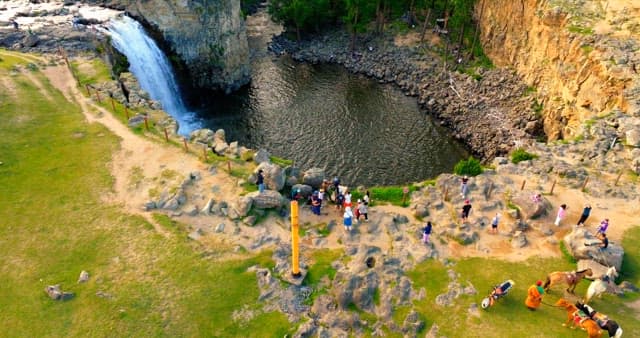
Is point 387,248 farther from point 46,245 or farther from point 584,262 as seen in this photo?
point 46,245

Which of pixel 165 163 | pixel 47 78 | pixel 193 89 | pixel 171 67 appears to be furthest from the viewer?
pixel 193 89

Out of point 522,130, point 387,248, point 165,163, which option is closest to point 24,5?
point 165,163

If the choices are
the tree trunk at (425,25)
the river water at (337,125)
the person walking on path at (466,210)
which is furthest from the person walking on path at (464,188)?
the tree trunk at (425,25)

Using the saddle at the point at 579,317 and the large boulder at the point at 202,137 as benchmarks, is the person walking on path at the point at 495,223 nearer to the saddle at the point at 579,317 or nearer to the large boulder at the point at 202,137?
the saddle at the point at 579,317

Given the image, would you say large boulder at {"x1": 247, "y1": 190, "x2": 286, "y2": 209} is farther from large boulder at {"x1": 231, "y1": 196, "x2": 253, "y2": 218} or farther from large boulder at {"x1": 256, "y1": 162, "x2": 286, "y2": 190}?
large boulder at {"x1": 256, "y1": 162, "x2": 286, "y2": 190}

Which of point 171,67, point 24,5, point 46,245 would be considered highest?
point 24,5

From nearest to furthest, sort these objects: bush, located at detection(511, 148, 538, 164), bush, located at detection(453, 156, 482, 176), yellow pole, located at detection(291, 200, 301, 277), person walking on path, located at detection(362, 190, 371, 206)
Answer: yellow pole, located at detection(291, 200, 301, 277) < person walking on path, located at detection(362, 190, 371, 206) < bush, located at detection(453, 156, 482, 176) < bush, located at detection(511, 148, 538, 164)

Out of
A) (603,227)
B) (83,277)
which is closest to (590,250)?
(603,227)

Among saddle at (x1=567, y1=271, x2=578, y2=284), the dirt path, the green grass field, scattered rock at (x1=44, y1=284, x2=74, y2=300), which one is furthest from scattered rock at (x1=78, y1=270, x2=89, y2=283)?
saddle at (x1=567, y1=271, x2=578, y2=284)
